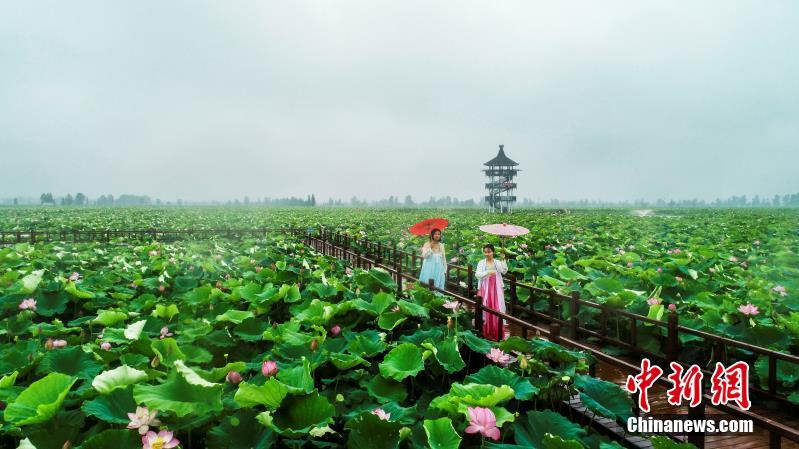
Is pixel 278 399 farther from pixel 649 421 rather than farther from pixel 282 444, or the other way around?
A: pixel 649 421

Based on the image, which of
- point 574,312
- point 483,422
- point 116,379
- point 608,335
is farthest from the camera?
point 608,335

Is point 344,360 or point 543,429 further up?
point 344,360

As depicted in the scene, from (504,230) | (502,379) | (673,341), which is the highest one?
(504,230)

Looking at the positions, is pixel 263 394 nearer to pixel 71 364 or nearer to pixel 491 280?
pixel 71 364

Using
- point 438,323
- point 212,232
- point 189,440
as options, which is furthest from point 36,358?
point 212,232

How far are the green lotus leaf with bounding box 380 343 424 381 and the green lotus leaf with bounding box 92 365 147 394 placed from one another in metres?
1.16

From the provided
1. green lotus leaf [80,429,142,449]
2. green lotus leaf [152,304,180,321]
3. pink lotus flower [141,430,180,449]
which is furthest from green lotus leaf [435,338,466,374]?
green lotus leaf [152,304,180,321]

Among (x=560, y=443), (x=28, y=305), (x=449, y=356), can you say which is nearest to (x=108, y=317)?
(x=28, y=305)

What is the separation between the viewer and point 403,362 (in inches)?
102

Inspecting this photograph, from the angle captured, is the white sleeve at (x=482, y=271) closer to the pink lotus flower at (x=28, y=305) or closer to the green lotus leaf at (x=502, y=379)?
the green lotus leaf at (x=502, y=379)

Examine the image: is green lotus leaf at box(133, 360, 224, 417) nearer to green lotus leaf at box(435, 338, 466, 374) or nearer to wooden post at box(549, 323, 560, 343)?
green lotus leaf at box(435, 338, 466, 374)

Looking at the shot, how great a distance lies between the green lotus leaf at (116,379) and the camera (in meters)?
2.02

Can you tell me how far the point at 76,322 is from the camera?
372 centimetres

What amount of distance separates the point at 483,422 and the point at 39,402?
1854 mm
